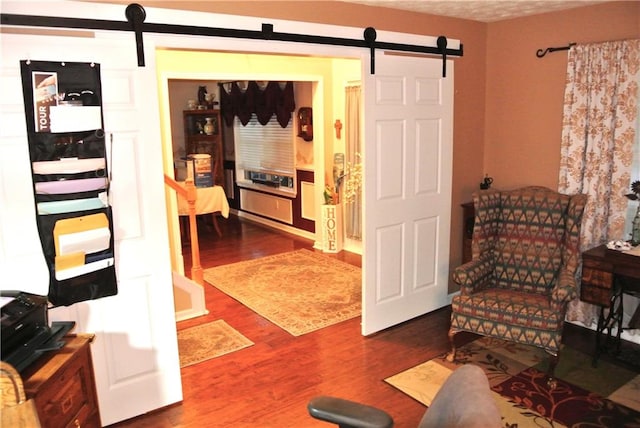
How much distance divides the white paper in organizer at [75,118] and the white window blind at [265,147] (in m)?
4.65

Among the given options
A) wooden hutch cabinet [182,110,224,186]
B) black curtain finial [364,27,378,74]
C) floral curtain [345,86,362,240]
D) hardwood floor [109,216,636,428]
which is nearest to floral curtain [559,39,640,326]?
hardwood floor [109,216,636,428]

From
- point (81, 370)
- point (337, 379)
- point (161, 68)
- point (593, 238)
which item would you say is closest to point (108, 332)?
point (81, 370)

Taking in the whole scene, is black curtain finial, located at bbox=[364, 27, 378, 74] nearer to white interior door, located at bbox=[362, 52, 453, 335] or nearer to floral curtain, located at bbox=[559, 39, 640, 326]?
white interior door, located at bbox=[362, 52, 453, 335]

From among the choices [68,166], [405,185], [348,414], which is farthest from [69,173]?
[405,185]

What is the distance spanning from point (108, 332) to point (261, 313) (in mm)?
1804

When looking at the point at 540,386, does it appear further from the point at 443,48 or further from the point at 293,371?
the point at 443,48

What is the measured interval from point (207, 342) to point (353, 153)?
312 centimetres

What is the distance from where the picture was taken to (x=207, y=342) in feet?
12.6

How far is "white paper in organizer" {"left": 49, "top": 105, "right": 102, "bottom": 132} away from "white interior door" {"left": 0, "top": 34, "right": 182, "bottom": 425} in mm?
59

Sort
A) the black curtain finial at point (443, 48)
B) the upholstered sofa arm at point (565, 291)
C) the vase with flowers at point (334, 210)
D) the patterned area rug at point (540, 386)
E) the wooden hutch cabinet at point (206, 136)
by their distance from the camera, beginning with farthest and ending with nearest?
the wooden hutch cabinet at point (206, 136), the vase with flowers at point (334, 210), the black curtain finial at point (443, 48), the upholstered sofa arm at point (565, 291), the patterned area rug at point (540, 386)

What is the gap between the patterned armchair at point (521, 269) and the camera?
10.4 ft

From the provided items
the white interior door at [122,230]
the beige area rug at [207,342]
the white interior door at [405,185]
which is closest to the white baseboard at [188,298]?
the beige area rug at [207,342]

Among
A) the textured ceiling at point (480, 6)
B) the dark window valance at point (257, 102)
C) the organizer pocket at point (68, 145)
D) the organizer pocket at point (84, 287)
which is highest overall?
the textured ceiling at point (480, 6)

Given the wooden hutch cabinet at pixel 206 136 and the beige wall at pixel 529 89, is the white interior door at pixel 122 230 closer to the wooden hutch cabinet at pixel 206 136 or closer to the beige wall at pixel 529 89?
the beige wall at pixel 529 89
